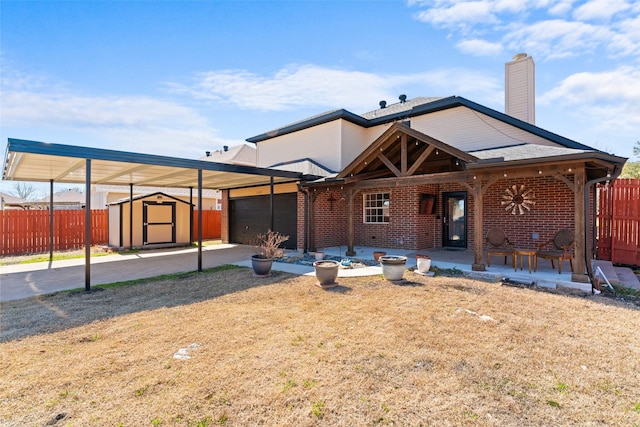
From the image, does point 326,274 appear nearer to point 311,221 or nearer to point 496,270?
point 496,270

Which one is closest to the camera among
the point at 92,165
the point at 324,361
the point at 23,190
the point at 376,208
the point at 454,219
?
the point at 324,361

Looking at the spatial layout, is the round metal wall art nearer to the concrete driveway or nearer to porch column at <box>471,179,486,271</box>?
porch column at <box>471,179,486,271</box>

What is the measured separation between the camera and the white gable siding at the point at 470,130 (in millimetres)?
9977

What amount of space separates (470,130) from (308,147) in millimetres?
6544

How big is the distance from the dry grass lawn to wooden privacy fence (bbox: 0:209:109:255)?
8.97m

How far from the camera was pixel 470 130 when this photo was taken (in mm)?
10945

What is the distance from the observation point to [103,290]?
255 inches

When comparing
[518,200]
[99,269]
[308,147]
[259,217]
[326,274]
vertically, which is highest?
[308,147]

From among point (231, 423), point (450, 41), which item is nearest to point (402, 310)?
point (231, 423)

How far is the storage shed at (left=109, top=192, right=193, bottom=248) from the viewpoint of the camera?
42.6 feet

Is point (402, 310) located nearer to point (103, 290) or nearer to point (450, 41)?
point (103, 290)

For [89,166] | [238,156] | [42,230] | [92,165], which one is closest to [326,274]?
[89,166]

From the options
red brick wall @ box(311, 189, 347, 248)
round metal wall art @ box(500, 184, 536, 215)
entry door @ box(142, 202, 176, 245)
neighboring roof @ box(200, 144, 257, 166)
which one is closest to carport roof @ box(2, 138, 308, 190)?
red brick wall @ box(311, 189, 347, 248)

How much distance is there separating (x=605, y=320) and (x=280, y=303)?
4.81 metres
